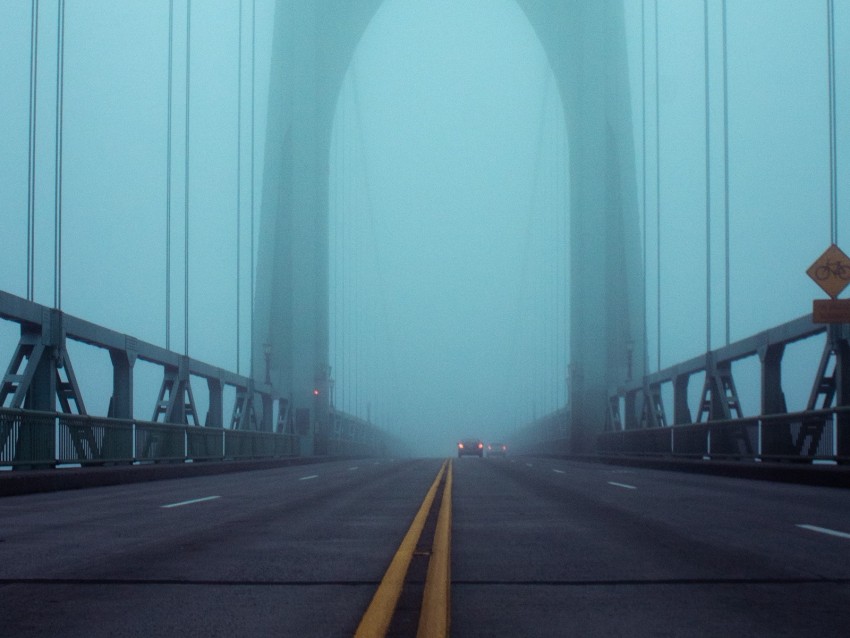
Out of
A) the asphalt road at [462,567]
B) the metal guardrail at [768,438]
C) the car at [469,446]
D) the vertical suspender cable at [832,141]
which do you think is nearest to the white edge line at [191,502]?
the asphalt road at [462,567]

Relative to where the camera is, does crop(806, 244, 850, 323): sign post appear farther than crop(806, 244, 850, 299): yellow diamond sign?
No

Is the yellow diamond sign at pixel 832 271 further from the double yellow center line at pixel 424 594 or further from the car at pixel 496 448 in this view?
the car at pixel 496 448

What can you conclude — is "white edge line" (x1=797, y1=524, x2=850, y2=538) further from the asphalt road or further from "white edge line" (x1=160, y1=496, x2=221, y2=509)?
"white edge line" (x1=160, y1=496, x2=221, y2=509)

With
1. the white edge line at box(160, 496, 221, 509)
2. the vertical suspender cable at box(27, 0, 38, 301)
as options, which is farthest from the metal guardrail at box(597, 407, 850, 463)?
the vertical suspender cable at box(27, 0, 38, 301)

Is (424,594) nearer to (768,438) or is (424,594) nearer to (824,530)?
(824,530)

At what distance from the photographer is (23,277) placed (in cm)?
2077

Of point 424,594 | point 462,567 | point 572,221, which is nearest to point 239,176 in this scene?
point 572,221

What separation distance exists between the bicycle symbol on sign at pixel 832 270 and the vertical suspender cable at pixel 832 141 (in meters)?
3.13

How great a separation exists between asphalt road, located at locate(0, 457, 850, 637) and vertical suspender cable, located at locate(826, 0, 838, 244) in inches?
363

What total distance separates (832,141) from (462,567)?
1733 cm

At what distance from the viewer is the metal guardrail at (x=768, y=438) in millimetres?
16219

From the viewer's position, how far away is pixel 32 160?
20891mm

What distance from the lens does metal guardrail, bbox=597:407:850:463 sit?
16219 mm

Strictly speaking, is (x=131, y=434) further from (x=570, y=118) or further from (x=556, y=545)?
(x=570, y=118)
